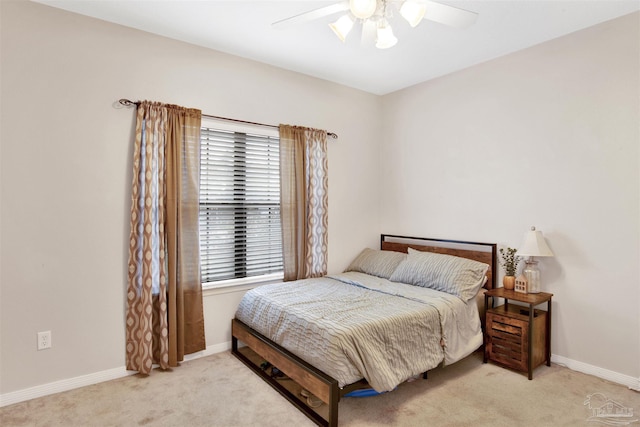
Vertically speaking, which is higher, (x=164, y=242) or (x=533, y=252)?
(x=164, y=242)

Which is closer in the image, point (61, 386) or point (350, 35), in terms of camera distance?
point (61, 386)

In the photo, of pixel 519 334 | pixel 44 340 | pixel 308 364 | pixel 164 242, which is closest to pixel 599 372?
pixel 519 334

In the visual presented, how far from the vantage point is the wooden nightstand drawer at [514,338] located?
107 inches

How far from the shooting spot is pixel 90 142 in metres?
2.59

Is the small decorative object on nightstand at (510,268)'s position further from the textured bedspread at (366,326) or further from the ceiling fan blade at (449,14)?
the ceiling fan blade at (449,14)

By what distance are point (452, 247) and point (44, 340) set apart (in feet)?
11.4

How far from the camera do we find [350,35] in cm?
286

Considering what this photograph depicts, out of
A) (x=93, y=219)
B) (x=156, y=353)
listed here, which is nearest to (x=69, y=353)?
(x=156, y=353)

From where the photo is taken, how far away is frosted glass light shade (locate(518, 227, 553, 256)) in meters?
2.82

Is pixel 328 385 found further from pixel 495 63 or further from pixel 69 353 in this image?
pixel 495 63

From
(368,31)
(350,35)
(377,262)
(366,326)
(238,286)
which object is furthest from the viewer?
(377,262)

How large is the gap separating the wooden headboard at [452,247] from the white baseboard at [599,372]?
75cm

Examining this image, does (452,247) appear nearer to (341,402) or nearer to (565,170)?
(565,170)

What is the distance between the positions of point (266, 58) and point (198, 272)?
79.5 inches
